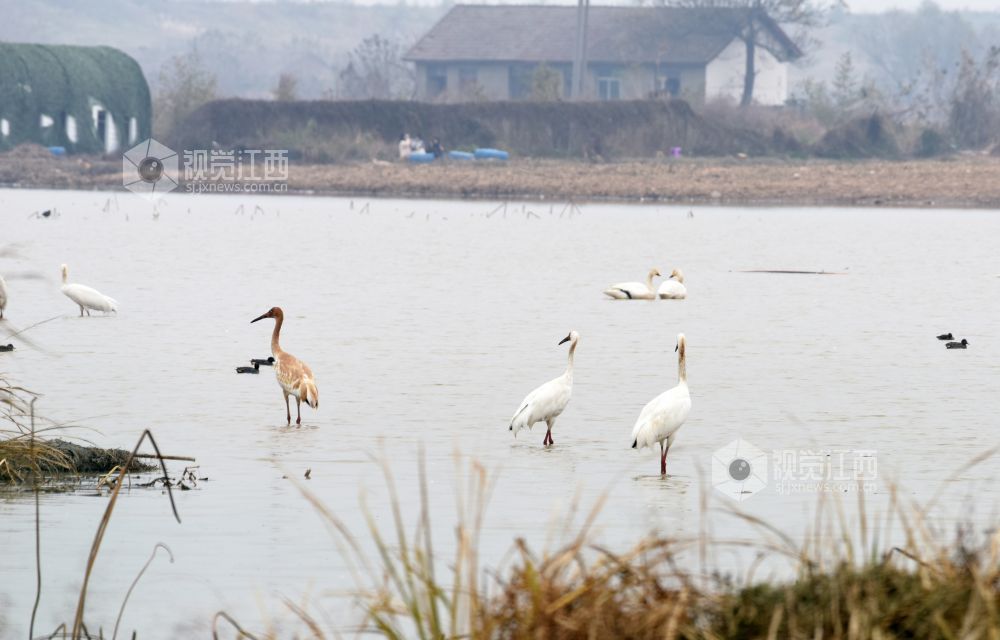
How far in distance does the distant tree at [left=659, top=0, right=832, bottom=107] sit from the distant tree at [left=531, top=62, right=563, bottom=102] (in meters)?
9.46

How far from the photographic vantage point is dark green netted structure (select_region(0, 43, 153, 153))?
6325cm

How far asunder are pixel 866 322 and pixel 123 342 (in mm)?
9103

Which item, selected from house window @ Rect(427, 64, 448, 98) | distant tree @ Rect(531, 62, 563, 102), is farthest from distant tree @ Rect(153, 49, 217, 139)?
house window @ Rect(427, 64, 448, 98)

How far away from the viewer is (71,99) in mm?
64188

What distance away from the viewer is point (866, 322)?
72.7 feet

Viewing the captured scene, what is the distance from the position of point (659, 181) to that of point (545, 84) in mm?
18659

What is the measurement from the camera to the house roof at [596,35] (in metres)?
82.5

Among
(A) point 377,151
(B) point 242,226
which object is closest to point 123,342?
(B) point 242,226

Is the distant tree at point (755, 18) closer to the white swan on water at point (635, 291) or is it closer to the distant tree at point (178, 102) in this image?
the distant tree at point (178, 102)

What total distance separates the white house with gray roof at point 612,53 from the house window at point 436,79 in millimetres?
48

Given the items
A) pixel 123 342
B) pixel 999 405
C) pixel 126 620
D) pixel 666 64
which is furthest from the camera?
pixel 666 64

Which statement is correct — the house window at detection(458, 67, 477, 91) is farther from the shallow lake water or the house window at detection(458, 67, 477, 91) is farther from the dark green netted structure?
the shallow lake water

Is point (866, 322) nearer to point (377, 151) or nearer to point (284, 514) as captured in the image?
point (284, 514)

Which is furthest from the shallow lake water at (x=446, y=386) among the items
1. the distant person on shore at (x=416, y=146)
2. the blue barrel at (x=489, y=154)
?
the distant person on shore at (x=416, y=146)
